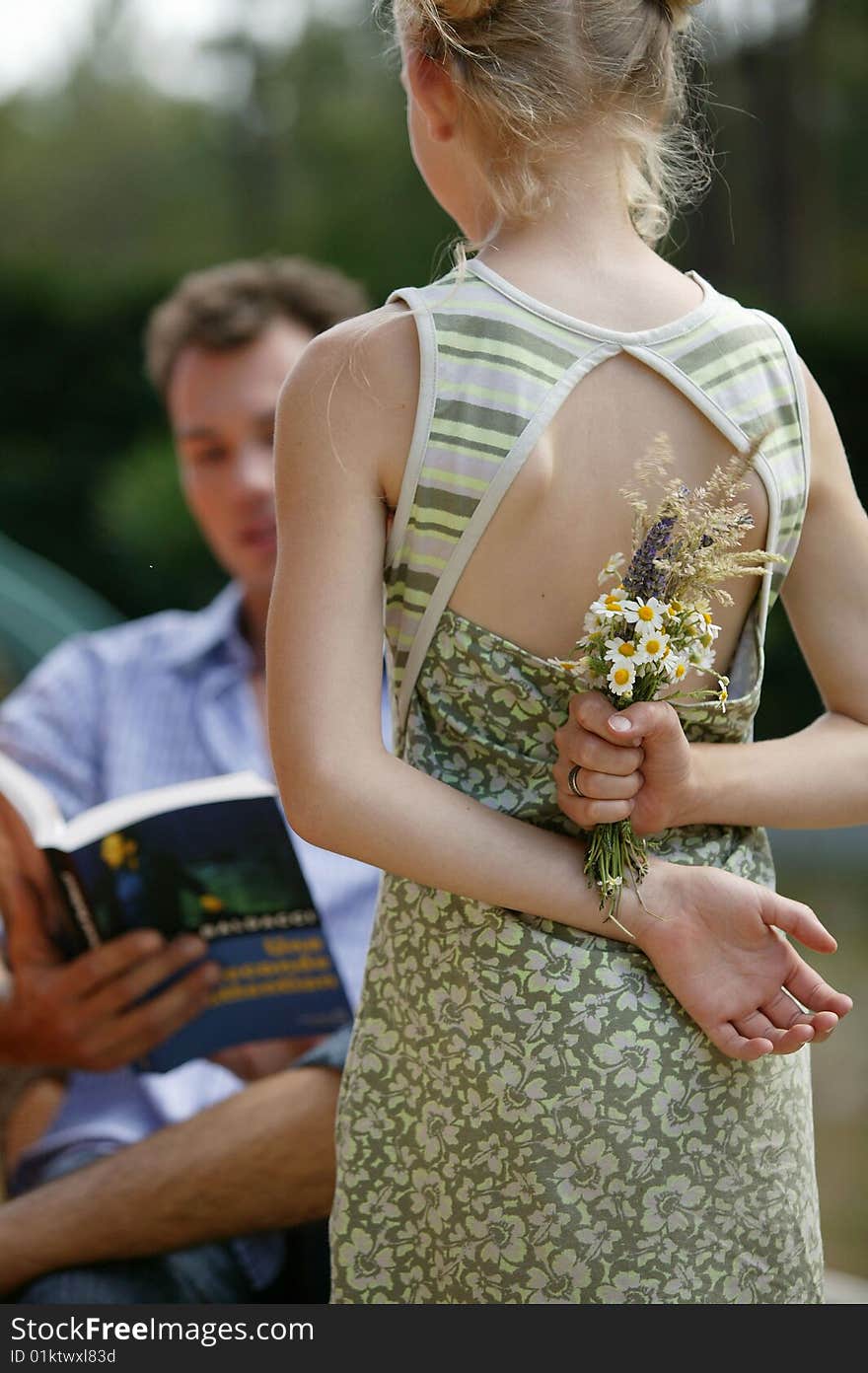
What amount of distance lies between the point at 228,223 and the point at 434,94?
10.0m

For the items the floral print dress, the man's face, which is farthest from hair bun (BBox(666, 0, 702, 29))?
the man's face

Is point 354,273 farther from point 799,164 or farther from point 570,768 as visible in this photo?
point 570,768

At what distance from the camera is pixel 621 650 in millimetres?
1188

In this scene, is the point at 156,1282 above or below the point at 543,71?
below

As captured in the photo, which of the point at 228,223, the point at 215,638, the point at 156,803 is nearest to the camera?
the point at 156,803

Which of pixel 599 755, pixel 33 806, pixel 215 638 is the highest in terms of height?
pixel 599 755

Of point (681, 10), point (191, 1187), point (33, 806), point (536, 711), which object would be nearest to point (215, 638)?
point (33, 806)

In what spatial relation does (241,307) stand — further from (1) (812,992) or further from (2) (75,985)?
(1) (812,992)

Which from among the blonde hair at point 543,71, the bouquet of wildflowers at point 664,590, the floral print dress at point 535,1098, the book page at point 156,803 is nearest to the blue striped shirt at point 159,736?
the book page at point 156,803

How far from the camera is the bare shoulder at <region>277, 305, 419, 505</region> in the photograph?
4.01 ft

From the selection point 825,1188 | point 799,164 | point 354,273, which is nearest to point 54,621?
point 825,1188

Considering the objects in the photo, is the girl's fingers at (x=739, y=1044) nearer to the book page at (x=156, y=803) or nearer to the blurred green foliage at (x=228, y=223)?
the book page at (x=156, y=803)

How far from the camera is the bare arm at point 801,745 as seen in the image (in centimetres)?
122

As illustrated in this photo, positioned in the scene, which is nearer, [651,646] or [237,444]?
[651,646]
